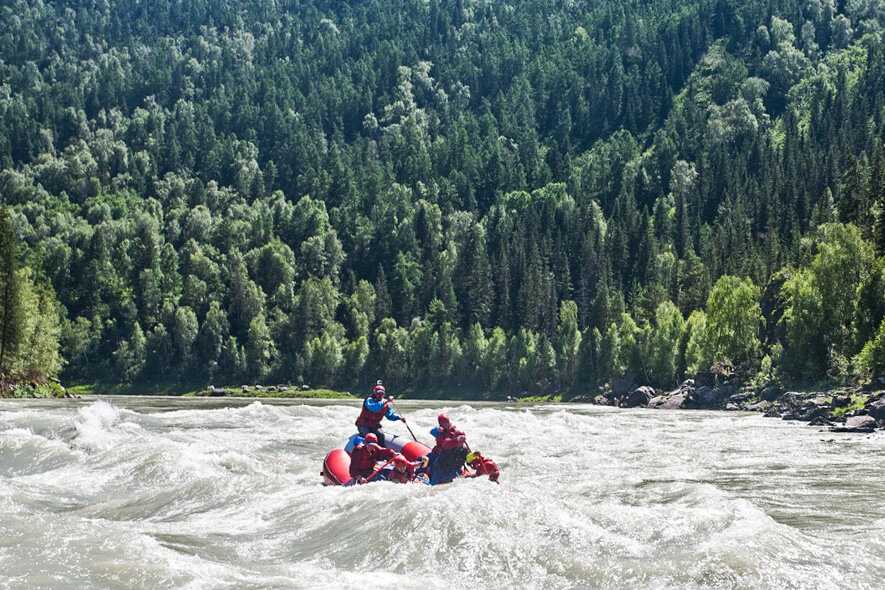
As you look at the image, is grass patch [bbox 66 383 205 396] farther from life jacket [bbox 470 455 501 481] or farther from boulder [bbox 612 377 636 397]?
life jacket [bbox 470 455 501 481]

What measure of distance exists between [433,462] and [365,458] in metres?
2.67

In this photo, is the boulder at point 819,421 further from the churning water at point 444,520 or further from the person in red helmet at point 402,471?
the person in red helmet at point 402,471

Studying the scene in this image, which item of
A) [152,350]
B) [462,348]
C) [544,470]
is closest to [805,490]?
[544,470]

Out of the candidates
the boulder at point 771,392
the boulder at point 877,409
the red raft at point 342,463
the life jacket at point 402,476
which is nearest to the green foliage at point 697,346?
the boulder at point 771,392

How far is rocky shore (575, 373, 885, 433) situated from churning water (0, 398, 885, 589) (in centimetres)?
→ 1540

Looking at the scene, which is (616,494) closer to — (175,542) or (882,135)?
(175,542)

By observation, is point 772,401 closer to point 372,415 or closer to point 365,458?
point 372,415

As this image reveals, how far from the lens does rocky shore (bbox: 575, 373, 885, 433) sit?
6272cm

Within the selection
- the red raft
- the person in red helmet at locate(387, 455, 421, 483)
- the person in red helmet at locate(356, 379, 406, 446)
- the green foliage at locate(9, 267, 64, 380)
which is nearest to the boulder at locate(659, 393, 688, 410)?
the green foliage at locate(9, 267, 64, 380)

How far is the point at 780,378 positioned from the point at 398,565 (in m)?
77.6

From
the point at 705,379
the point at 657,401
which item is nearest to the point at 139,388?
the point at 657,401

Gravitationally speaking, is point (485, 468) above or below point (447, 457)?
below

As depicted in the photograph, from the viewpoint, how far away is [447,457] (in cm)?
3183

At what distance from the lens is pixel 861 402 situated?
224 feet
